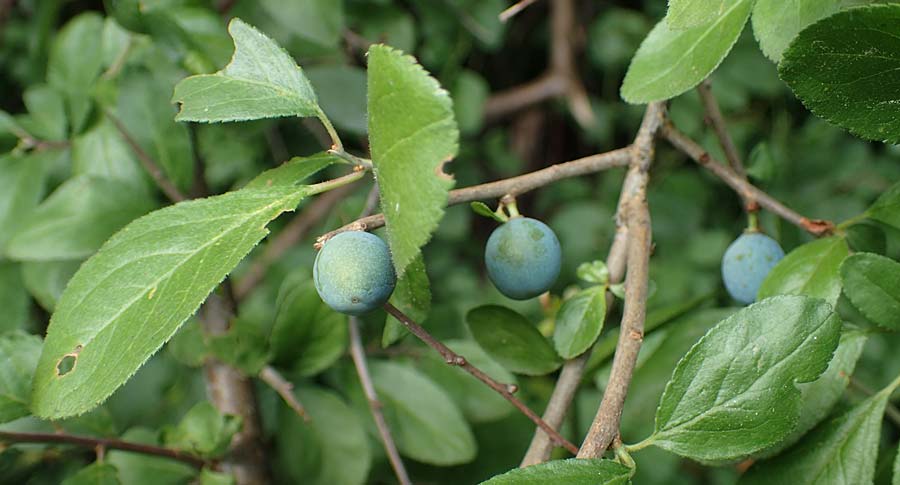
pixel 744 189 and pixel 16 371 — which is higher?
pixel 744 189

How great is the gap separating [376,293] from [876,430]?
448mm

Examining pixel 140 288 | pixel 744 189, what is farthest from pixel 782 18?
pixel 140 288

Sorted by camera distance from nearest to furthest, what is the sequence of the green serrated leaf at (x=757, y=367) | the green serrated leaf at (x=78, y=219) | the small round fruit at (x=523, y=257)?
the green serrated leaf at (x=757, y=367)
the small round fruit at (x=523, y=257)
the green serrated leaf at (x=78, y=219)

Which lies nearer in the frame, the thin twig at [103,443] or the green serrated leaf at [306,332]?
the thin twig at [103,443]

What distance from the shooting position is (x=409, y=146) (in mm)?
504

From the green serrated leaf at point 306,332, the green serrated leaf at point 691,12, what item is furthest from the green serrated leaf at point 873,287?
the green serrated leaf at point 306,332

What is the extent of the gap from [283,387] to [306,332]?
70mm

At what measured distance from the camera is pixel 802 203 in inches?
71.0

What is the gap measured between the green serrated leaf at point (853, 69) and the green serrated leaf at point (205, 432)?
0.64m

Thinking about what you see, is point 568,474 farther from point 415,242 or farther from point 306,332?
point 306,332

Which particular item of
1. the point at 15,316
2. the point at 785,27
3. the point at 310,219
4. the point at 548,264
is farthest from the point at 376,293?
the point at 310,219

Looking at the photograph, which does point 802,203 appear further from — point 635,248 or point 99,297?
point 99,297

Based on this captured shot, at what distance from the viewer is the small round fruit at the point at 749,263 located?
2.66 feet

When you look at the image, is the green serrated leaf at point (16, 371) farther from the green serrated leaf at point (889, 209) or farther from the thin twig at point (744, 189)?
the green serrated leaf at point (889, 209)
